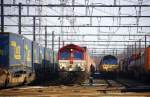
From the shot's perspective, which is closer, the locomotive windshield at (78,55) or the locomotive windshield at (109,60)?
the locomotive windshield at (78,55)

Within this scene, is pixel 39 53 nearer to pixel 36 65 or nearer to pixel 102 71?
pixel 36 65

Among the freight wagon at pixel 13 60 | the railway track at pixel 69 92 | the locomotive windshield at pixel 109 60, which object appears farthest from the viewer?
the locomotive windshield at pixel 109 60

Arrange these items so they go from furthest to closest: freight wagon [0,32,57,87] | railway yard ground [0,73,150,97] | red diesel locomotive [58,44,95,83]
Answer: red diesel locomotive [58,44,95,83]
freight wagon [0,32,57,87]
railway yard ground [0,73,150,97]

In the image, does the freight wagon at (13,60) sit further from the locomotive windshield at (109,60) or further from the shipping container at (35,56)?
the locomotive windshield at (109,60)

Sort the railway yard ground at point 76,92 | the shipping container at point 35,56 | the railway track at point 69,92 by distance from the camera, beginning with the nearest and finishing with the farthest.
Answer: the railway track at point 69,92 → the railway yard ground at point 76,92 → the shipping container at point 35,56

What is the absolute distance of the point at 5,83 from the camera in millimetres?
16531

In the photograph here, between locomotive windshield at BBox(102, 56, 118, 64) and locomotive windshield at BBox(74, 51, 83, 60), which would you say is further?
locomotive windshield at BBox(102, 56, 118, 64)

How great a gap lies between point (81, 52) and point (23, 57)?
7382mm

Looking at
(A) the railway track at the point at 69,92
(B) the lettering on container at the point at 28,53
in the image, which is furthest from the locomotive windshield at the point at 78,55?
(A) the railway track at the point at 69,92

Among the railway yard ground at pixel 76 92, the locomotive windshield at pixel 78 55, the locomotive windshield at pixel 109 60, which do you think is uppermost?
the locomotive windshield at pixel 78 55

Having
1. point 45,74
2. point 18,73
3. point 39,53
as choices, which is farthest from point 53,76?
point 18,73

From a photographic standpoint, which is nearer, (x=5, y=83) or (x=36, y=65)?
(x=5, y=83)

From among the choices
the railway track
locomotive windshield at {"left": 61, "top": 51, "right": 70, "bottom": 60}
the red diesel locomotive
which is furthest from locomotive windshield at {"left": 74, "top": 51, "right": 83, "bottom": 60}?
the railway track

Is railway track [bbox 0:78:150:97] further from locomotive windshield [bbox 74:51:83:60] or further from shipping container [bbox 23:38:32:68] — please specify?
locomotive windshield [bbox 74:51:83:60]
